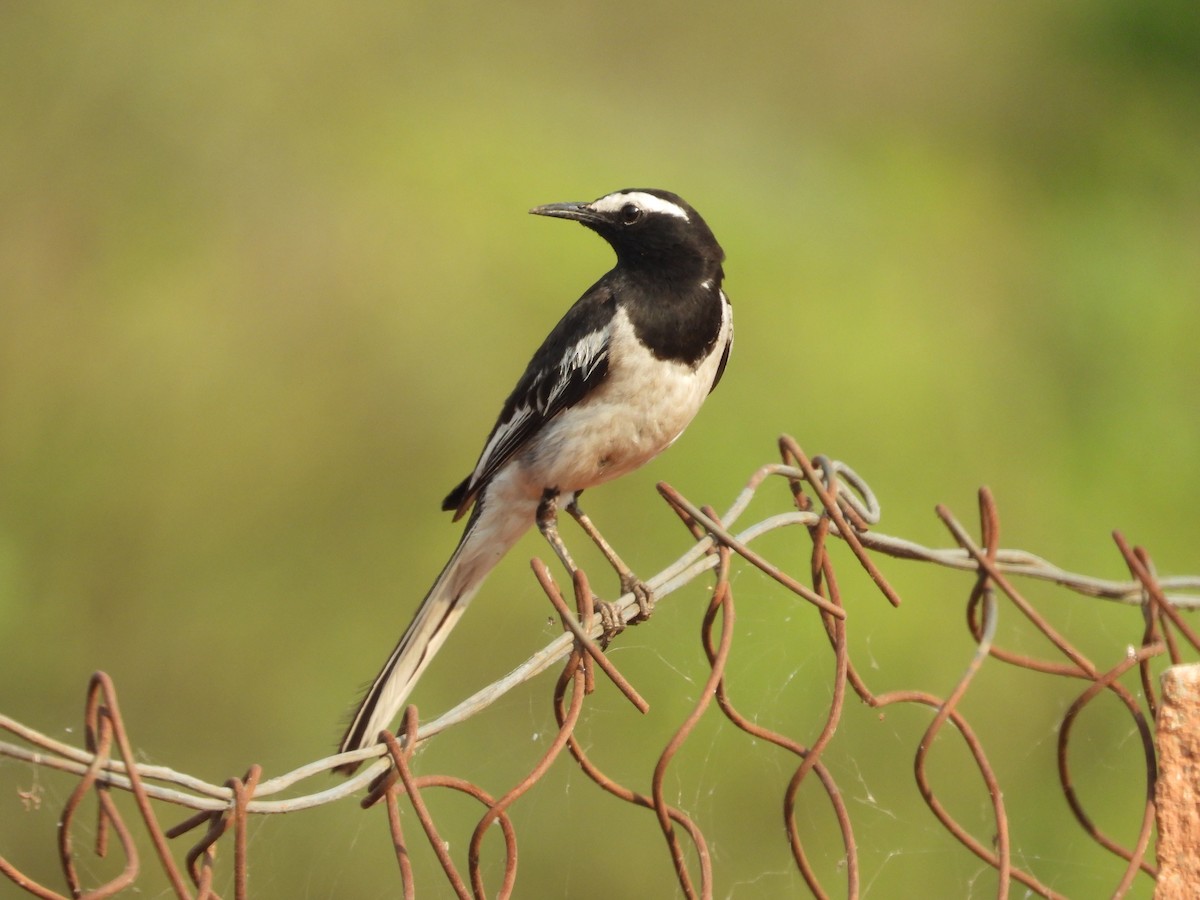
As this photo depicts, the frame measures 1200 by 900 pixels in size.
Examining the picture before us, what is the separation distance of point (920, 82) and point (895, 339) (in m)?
7.89

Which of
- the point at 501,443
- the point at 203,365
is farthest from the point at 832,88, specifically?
the point at 501,443

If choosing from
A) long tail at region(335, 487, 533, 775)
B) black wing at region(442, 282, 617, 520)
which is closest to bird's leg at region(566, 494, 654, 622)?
long tail at region(335, 487, 533, 775)

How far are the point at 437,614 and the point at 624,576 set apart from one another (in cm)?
55

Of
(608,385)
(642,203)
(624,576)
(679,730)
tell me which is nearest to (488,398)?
(642,203)

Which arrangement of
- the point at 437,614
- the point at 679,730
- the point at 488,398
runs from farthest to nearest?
the point at 488,398 < the point at 437,614 < the point at 679,730

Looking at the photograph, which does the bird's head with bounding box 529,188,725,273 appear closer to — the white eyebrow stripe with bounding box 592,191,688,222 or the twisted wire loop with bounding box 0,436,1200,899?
the white eyebrow stripe with bounding box 592,191,688,222

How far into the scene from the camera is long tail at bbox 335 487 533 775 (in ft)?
10.8

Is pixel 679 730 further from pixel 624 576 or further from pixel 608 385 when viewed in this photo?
pixel 608 385

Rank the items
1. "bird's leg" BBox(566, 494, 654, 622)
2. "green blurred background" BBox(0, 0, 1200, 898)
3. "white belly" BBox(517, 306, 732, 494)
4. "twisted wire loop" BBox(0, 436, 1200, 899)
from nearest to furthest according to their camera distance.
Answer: "twisted wire loop" BBox(0, 436, 1200, 899) → "bird's leg" BBox(566, 494, 654, 622) → "white belly" BBox(517, 306, 732, 494) → "green blurred background" BBox(0, 0, 1200, 898)

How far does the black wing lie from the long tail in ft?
0.47

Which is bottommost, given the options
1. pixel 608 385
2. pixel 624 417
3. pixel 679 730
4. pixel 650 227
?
pixel 679 730

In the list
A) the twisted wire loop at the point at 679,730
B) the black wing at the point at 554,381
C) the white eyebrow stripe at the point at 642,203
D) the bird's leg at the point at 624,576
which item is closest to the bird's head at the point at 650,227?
the white eyebrow stripe at the point at 642,203

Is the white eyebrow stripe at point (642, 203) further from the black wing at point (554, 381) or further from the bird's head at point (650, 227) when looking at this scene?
the black wing at point (554, 381)

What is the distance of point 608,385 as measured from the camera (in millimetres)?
4293
